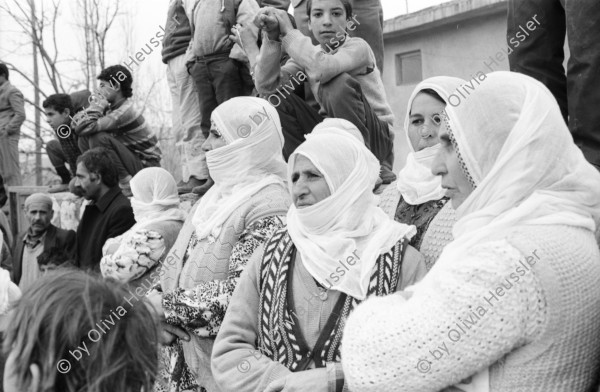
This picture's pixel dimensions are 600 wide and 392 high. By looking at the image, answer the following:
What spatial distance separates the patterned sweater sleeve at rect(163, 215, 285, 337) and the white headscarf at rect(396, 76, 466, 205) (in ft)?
2.09

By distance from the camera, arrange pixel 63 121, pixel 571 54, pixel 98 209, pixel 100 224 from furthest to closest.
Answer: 1. pixel 63 121
2. pixel 98 209
3. pixel 100 224
4. pixel 571 54

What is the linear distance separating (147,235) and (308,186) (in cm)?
175

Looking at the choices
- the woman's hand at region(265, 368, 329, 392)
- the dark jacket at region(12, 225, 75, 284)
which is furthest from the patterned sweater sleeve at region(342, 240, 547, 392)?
the dark jacket at region(12, 225, 75, 284)

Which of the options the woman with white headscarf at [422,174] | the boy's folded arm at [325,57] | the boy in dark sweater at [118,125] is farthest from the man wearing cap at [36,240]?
the woman with white headscarf at [422,174]

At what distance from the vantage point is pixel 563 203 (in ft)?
6.49

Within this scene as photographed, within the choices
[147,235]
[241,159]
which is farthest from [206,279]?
[147,235]

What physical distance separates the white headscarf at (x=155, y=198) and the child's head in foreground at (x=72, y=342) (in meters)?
3.42

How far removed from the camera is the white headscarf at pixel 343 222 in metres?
2.80

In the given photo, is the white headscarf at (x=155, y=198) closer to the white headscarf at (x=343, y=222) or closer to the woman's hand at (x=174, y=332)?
the woman's hand at (x=174, y=332)

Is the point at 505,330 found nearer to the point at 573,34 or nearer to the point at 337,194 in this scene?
the point at 337,194

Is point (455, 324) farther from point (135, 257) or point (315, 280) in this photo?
point (135, 257)

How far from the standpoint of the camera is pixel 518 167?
6.55 feet

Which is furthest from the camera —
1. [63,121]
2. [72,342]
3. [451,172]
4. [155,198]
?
[63,121]

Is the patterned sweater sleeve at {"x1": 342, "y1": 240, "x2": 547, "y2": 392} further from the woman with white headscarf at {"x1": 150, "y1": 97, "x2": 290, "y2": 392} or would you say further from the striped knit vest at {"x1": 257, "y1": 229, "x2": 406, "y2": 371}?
the woman with white headscarf at {"x1": 150, "y1": 97, "x2": 290, "y2": 392}
